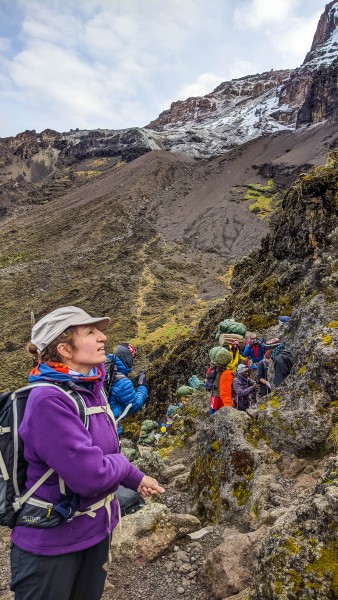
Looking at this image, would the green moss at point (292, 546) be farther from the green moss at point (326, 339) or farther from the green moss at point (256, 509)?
the green moss at point (326, 339)

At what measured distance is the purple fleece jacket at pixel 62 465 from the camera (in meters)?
1.83

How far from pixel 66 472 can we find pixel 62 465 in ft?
0.14

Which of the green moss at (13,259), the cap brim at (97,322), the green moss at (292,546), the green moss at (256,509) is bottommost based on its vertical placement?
the green moss at (13,259)

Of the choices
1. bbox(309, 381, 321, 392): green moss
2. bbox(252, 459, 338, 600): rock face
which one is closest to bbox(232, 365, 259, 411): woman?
bbox(309, 381, 321, 392): green moss

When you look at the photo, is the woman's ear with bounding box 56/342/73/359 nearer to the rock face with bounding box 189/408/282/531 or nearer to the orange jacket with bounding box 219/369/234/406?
the rock face with bounding box 189/408/282/531

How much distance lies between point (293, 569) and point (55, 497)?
136cm

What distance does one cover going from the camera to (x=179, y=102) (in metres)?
197

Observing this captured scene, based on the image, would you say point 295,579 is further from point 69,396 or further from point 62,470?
point 69,396

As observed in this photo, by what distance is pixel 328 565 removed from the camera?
81.5 inches

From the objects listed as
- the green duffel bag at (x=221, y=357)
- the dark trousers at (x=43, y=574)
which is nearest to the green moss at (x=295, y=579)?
the dark trousers at (x=43, y=574)

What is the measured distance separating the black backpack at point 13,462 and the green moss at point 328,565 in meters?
1.49

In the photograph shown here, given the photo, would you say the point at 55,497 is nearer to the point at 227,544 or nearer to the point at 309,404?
the point at 227,544

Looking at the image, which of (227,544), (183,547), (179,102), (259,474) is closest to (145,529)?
(183,547)

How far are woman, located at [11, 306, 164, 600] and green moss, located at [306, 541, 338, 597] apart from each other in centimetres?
111
